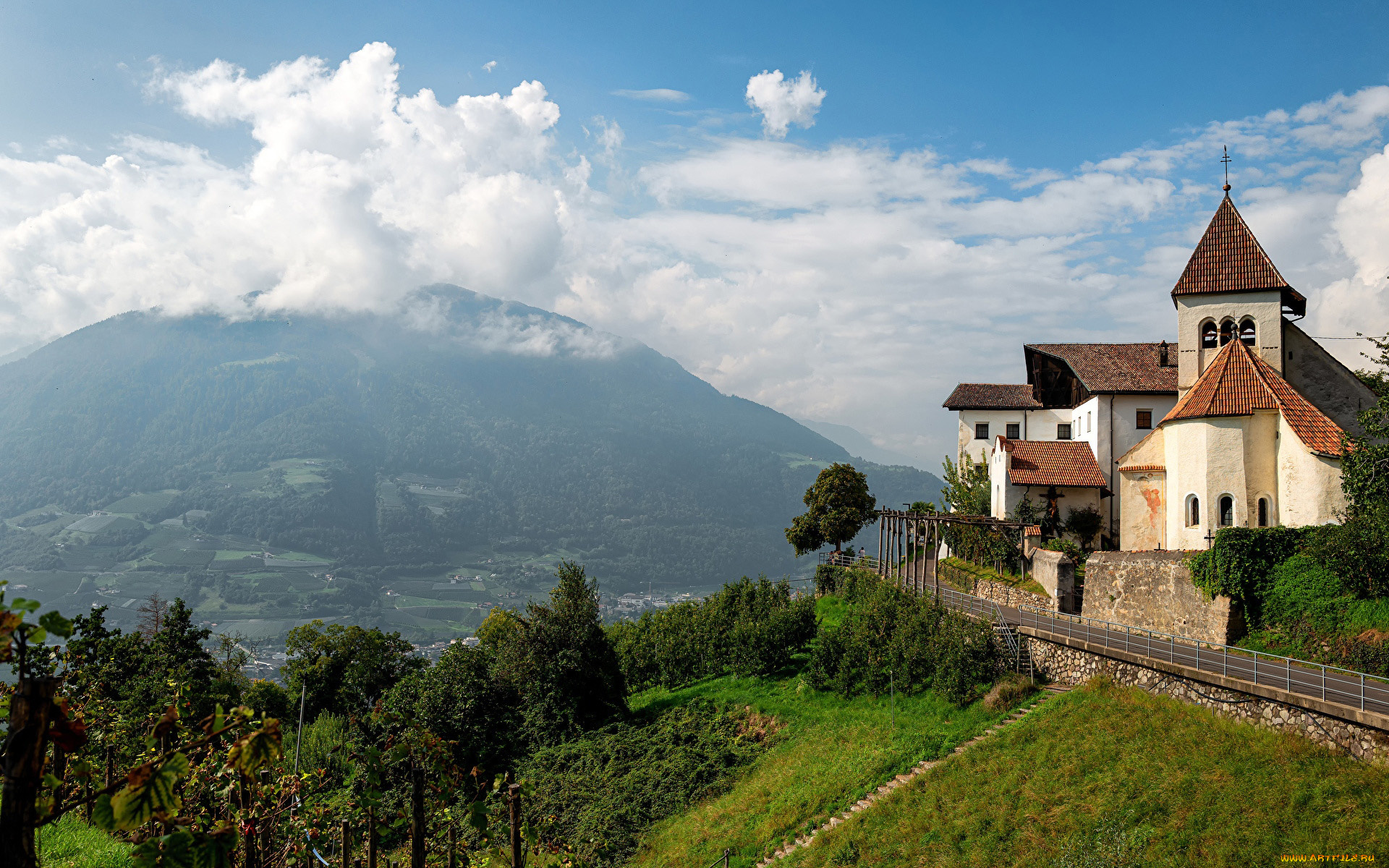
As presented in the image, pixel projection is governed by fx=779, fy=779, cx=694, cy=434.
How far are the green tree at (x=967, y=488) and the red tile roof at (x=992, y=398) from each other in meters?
3.72

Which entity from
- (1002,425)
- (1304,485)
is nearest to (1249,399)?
(1304,485)

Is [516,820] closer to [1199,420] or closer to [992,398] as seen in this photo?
[1199,420]

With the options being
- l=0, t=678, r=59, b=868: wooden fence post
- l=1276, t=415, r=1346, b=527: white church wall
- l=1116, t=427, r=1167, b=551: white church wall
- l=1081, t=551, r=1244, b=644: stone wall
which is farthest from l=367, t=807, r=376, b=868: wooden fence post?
l=1116, t=427, r=1167, b=551: white church wall

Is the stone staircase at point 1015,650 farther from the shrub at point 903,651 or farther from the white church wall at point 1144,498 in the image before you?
the white church wall at point 1144,498

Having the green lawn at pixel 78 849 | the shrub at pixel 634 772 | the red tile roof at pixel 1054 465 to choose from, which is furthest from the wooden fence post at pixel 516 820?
the red tile roof at pixel 1054 465

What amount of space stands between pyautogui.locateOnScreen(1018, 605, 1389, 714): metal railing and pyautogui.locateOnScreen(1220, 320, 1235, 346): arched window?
1499cm

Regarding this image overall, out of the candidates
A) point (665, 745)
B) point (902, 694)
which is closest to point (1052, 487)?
point (902, 694)

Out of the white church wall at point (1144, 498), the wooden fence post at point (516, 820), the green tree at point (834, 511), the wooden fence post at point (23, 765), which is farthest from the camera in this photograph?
the green tree at point (834, 511)

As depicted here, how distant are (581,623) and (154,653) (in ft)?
65.2

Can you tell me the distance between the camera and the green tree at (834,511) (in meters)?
53.9

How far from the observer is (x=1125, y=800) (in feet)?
57.3

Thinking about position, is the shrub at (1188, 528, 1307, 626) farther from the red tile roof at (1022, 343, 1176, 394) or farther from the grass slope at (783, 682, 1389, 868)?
the red tile roof at (1022, 343, 1176, 394)

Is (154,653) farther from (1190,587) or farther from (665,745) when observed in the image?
(1190,587)

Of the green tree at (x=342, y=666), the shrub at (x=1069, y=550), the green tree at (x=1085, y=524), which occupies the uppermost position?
the green tree at (x=1085, y=524)
